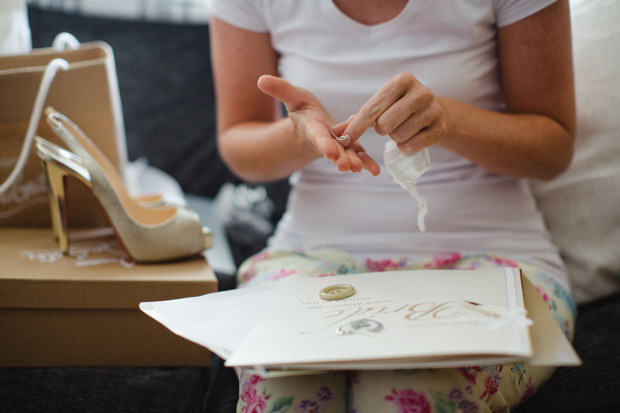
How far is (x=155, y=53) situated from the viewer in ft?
3.98

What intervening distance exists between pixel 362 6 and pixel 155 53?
679mm

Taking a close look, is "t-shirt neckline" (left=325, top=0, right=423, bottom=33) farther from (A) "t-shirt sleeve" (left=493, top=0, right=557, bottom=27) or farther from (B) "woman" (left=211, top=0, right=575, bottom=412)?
(A) "t-shirt sleeve" (left=493, top=0, right=557, bottom=27)

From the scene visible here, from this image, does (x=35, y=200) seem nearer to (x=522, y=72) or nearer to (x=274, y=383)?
(x=274, y=383)

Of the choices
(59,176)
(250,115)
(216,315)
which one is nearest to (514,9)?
(250,115)

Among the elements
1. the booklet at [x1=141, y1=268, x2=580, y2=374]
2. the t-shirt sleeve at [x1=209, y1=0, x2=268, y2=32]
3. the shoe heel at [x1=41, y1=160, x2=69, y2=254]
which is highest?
the t-shirt sleeve at [x1=209, y1=0, x2=268, y2=32]

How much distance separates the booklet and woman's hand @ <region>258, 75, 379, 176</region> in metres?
0.13

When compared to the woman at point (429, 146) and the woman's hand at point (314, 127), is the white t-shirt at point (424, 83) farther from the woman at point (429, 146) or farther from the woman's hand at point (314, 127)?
the woman's hand at point (314, 127)

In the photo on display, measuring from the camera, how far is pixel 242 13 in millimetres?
749

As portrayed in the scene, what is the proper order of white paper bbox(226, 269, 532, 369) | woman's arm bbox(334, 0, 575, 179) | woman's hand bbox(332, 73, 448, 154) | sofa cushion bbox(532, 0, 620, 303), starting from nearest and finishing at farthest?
white paper bbox(226, 269, 532, 369) → woman's hand bbox(332, 73, 448, 154) → woman's arm bbox(334, 0, 575, 179) → sofa cushion bbox(532, 0, 620, 303)

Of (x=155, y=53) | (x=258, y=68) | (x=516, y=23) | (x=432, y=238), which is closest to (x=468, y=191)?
(x=432, y=238)

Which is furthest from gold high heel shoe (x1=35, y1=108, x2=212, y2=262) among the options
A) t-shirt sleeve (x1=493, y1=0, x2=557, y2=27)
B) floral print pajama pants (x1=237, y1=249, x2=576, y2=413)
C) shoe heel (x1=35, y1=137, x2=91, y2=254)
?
t-shirt sleeve (x1=493, y1=0, x2=557, y2=27)

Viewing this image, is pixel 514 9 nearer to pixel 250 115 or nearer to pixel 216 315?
pixel 250 115

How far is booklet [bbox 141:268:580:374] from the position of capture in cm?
40

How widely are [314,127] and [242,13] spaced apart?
0.31 metres
